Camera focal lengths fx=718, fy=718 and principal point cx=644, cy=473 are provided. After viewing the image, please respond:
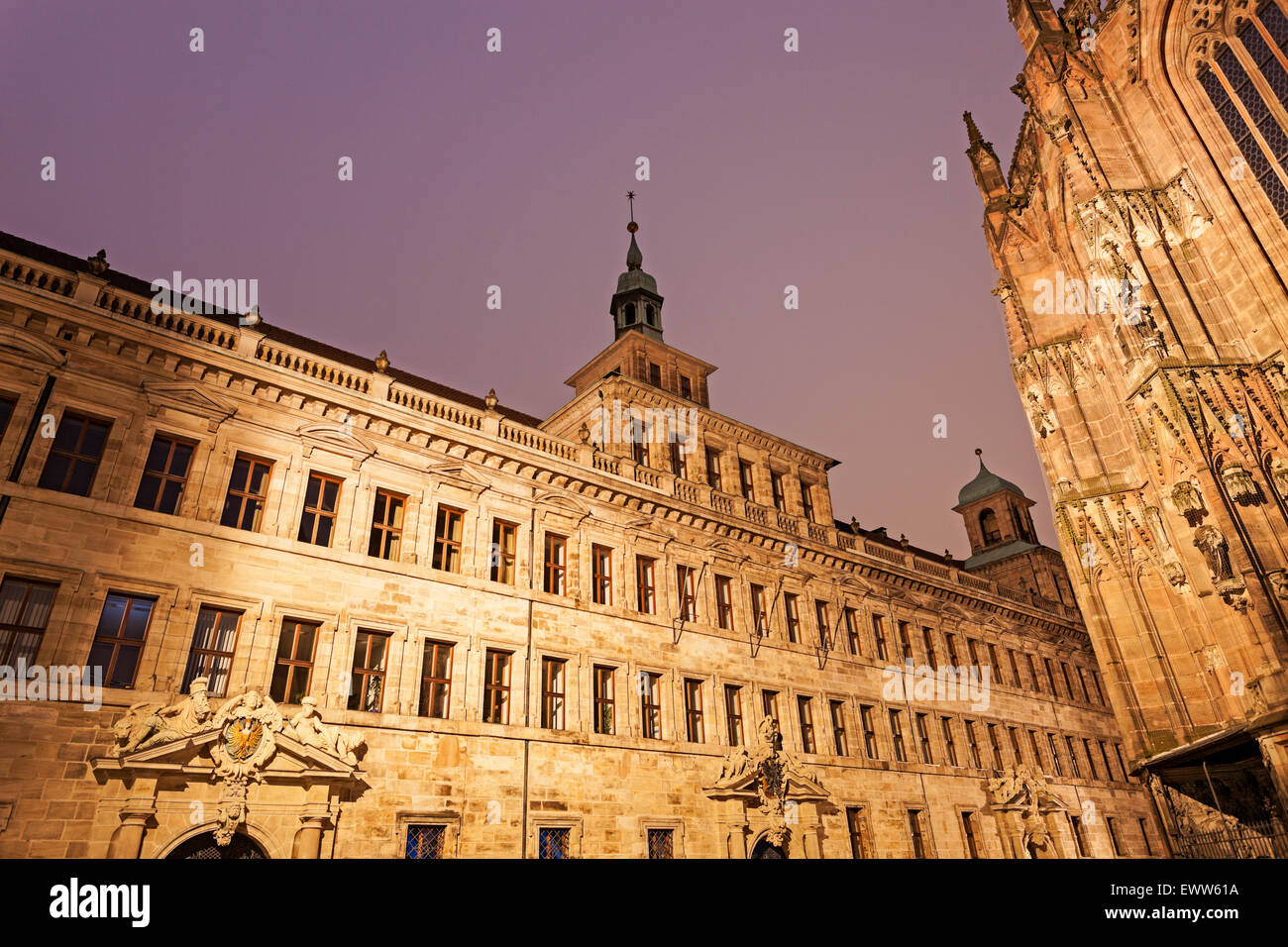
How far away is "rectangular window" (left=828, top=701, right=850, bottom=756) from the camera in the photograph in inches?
994

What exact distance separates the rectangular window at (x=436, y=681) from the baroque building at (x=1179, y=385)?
53.7ft

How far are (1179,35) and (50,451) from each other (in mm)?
28245

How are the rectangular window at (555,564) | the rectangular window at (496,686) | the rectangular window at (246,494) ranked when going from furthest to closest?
the rectangular window at (555,564)
the rectangular window at (496,686)
the rectangular window at (246,494)

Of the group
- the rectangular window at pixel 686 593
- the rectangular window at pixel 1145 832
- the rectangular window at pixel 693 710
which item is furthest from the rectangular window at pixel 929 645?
the rectangular window at pixel 1145 832

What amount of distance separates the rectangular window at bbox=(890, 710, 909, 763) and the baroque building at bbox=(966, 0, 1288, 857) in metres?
10.2

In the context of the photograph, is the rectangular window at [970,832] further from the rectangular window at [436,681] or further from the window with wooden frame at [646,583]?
the rectangular window at [436,681]

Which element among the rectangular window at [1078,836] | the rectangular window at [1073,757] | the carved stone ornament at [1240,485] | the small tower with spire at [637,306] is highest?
the small tower with spire at [637,306]

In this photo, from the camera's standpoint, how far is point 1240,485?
44.3 feet

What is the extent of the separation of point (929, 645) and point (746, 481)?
10.9 metres

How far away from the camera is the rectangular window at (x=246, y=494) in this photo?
16864 mm

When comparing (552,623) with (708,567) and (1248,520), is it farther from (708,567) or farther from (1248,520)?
(1248,520)

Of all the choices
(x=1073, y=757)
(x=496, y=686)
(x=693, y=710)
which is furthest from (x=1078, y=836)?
(x=496, y=686)

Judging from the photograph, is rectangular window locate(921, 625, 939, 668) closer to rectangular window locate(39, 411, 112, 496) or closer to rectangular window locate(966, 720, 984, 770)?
rectangular window locate(966, 720, 984, 770)
